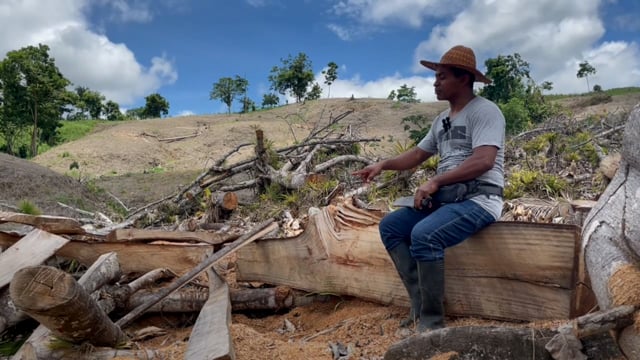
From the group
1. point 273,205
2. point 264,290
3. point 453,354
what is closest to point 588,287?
point 453,354

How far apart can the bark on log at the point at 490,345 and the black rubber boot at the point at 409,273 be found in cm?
64

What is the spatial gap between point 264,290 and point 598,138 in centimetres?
716

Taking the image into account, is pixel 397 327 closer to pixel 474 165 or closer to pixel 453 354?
pixel 453 354

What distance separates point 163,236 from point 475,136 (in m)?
2.52

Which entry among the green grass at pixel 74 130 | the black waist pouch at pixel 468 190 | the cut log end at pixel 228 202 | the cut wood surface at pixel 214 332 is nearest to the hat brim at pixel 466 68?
the black waist pouch at pixel 468 190

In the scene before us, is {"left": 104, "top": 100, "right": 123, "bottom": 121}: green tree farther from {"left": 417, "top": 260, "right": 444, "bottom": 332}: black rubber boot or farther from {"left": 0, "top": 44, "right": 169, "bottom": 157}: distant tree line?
{"left": 417, "top": 260, "right": 444, "bottom": 332}: black rubber boot

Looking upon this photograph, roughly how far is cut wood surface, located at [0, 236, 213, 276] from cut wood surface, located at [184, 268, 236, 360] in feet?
1.65

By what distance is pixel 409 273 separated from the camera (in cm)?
299

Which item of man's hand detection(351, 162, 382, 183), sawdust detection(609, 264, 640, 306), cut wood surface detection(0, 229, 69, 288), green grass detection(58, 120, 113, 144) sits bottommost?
sawdust detection(609, 264, 640, 306)

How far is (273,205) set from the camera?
25.7ft

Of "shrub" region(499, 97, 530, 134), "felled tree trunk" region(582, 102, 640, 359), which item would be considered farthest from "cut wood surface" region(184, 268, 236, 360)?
"shrub" region(499, 97, 530, 134)

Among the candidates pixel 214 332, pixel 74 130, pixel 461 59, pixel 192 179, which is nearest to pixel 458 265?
pixel 461 59

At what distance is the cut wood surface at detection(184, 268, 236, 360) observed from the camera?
101 inches

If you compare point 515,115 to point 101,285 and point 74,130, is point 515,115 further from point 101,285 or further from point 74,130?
point 74,130
